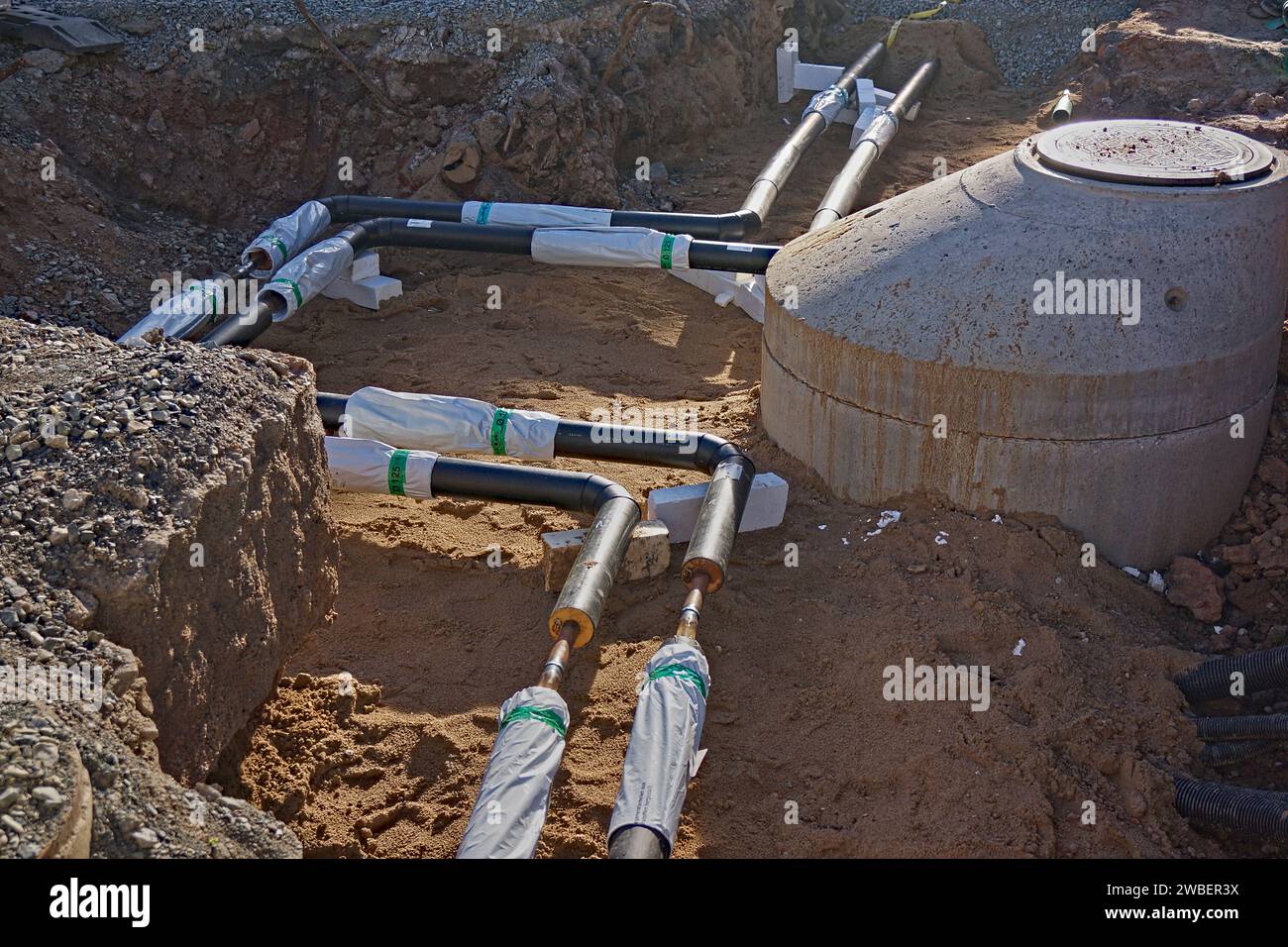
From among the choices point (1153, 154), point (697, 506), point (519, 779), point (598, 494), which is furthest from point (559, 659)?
point (1153, 154)

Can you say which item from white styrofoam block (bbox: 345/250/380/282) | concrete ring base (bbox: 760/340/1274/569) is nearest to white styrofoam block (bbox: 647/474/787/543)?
concrete ring base (bbox: 760/340/1274/569)

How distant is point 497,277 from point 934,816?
22.4 feet

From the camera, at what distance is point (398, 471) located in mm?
6836

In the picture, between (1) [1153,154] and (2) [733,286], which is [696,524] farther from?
(2) [733,286]

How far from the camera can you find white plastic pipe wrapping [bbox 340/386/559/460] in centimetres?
719

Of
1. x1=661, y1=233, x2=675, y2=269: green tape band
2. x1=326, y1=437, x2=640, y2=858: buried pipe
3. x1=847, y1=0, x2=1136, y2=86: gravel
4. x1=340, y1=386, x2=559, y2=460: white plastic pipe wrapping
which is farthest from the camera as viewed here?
x1=847, y1=0, x2=1136, y2=86: gravel

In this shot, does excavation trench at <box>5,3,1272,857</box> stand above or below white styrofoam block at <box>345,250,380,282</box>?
below

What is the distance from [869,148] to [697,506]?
20.0ft

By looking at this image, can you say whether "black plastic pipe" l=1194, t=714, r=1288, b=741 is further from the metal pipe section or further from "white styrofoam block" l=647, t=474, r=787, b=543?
the metal pipe section

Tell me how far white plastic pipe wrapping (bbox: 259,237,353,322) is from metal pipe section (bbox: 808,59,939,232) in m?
3.61

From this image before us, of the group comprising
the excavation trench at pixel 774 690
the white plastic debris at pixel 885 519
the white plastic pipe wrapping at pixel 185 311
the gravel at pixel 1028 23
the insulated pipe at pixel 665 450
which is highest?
the gravel at pixel 1028 23

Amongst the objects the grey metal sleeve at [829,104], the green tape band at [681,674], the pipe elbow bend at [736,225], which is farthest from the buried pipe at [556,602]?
the grey metal sleeve at [829,104]

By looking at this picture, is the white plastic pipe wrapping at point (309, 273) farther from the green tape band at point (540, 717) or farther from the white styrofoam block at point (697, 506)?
the green tape band at point (540, 717)

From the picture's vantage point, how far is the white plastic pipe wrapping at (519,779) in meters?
4.46
